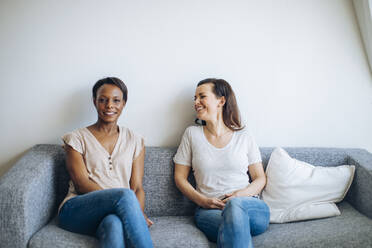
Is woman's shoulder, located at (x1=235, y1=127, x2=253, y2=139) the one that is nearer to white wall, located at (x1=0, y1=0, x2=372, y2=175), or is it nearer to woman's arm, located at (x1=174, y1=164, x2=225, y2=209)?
white wall, located at (x1=0, y1=0, x2=372, y2=175)

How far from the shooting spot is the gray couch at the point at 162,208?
1.38 metres

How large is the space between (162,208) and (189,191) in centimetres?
24

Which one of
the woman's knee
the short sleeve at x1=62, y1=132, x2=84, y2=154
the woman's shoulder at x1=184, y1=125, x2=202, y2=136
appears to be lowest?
the woman's knee

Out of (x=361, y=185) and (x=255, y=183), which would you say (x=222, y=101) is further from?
(x=361, y=185)

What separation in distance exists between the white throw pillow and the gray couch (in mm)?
56

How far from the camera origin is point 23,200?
1.38m

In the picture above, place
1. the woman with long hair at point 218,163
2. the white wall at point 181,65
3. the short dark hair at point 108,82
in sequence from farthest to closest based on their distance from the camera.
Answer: the white wall at point 181,65 < the short dark hair at point 108,82 < the woman with long hair at point 218,163

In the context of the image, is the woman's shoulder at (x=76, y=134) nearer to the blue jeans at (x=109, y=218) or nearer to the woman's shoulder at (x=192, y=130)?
the blue jeans at (x=109, y=218)

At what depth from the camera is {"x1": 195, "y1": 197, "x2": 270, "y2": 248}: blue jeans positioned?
1332mm

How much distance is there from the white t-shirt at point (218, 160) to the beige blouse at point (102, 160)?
31cm

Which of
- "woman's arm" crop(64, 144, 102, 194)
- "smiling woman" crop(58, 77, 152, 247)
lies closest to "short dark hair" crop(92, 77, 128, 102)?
"smiling woman" crop(58, 77, 152, 247)

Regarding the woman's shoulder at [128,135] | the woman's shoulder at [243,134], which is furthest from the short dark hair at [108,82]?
the woman's shoulder at [243,134]

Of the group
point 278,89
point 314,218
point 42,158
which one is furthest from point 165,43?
point 314,218

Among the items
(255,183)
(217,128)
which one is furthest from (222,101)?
(255,183)
